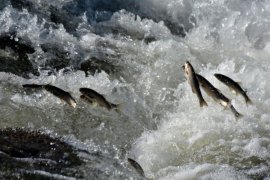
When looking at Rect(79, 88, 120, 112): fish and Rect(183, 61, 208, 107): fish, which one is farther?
Rect(79, 88, 120, 112): fish

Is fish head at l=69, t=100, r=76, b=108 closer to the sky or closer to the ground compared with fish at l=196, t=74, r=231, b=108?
closer to the ground

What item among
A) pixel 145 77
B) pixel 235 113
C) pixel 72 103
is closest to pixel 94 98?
pixel 72 103

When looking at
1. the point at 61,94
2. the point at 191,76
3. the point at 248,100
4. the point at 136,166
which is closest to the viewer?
the point at 136,166

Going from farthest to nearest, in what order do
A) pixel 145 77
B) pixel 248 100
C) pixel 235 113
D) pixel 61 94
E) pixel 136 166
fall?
pixel 145 77, pixel 248 100, pixel 235 113, pixel 61 94, pixel 136 166

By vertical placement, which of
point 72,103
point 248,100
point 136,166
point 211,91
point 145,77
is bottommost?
point 136,166

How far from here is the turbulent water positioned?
5.67m

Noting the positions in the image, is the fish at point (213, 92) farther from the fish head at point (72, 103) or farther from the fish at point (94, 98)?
the fish head at point (72, 103)

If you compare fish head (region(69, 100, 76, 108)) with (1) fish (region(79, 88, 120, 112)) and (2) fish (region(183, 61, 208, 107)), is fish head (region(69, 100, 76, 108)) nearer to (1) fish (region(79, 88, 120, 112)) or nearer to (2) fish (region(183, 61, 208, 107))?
(1) fish (region(79, 88, 120, 112))

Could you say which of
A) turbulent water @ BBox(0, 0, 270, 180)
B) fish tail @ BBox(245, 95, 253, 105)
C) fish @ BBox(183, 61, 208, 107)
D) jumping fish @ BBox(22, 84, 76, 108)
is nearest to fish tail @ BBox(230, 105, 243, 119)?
turbulent water @ BBox(0, 0, 270, 180)

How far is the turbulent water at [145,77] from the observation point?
18.6 feet

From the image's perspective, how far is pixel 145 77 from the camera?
7105mm

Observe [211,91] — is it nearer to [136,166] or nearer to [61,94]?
[136,166]

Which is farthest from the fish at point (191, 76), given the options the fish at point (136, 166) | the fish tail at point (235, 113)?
the fish at point (136, 166)

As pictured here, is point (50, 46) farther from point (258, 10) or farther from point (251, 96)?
point (258, 10)
